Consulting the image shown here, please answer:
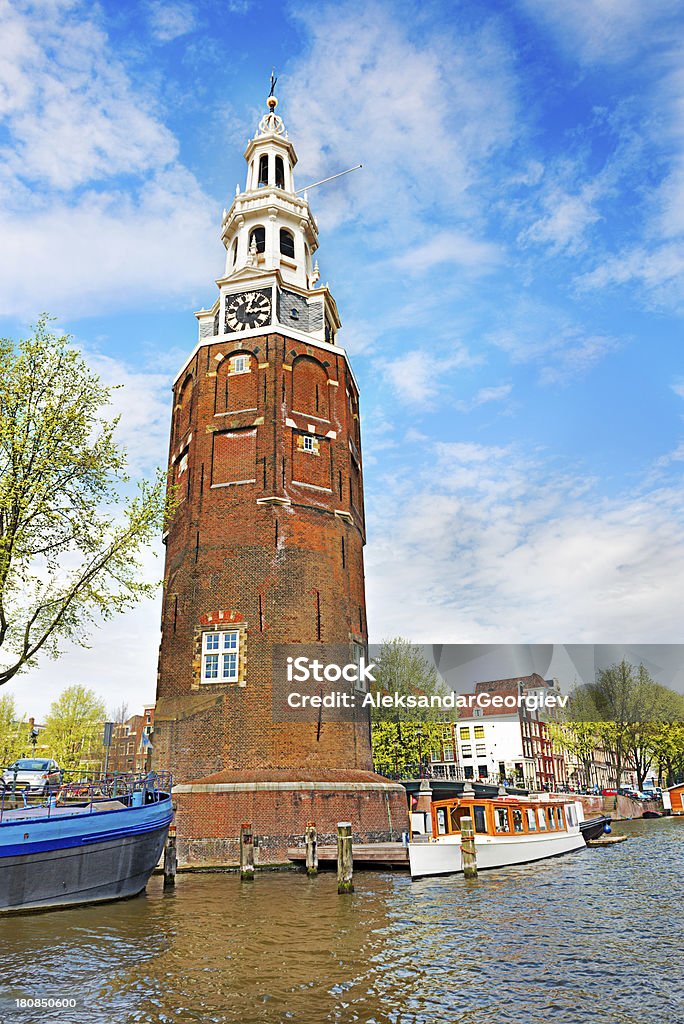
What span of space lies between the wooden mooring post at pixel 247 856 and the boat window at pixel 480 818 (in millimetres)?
8294

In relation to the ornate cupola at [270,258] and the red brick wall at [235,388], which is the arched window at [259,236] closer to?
the ornate cupola at [270,258]

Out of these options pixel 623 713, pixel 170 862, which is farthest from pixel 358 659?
pixel 623 713

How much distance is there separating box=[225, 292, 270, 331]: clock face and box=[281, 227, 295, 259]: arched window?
5581mm

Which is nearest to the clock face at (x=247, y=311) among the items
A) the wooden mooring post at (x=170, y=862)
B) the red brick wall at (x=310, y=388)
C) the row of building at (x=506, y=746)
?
the red brick wall at (x=310, y=388)

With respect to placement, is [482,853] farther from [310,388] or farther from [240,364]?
[240,364]

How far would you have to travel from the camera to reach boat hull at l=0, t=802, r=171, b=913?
683 inches

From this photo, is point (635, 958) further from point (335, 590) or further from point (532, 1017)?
point (335, 590)

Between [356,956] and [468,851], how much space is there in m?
12.4

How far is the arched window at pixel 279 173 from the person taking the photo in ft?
144

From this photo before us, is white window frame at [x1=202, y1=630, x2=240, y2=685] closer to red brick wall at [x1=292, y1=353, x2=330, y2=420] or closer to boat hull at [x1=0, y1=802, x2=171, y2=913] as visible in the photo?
boat hull at [x1=0, y1=802, x2=171, y2=913]

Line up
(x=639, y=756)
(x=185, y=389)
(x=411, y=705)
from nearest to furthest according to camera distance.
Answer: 1. (x=185, y=389)
2. (x=411, y=705)
3. (x=639, y=756)

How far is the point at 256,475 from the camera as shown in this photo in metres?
32.2

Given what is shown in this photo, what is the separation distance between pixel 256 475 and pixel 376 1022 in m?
23.8

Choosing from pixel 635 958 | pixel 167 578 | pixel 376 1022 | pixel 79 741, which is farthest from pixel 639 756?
pixel 376 1022
